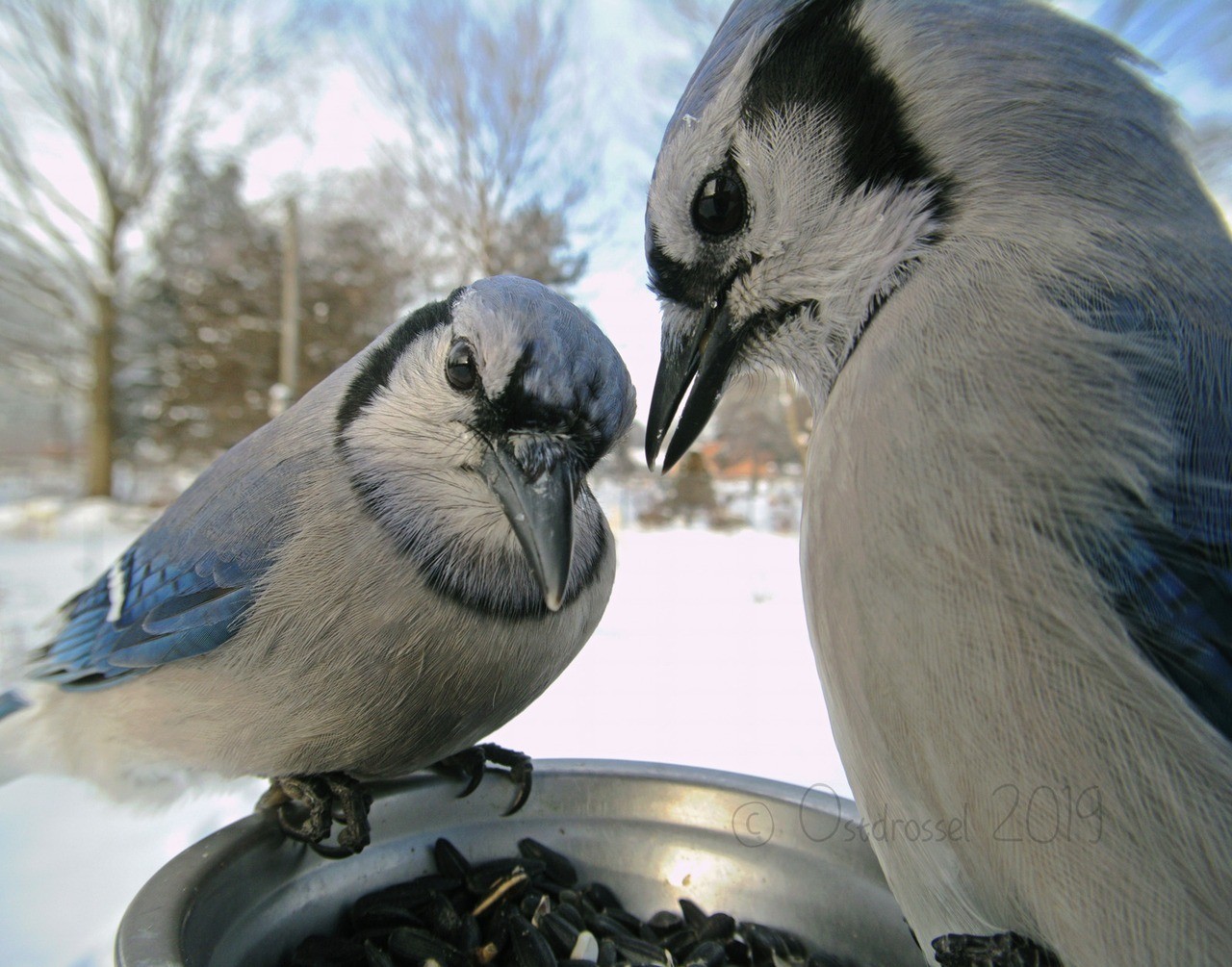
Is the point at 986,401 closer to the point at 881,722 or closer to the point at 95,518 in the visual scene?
the point at 881,722

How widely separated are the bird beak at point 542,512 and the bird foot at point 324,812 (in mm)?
353

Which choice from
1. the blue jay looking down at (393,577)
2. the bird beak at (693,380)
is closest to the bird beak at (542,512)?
the blue jay looking down at (393,577)

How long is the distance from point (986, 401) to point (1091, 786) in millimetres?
279

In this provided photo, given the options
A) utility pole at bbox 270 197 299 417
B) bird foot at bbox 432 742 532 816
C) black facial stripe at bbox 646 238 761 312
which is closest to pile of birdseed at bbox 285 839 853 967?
bird foot at bbox 432 742 532 816

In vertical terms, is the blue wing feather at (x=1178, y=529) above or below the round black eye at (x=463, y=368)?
above

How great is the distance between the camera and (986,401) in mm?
587

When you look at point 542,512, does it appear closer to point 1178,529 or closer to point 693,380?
point 693,380

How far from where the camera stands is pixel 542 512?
89 centimetres

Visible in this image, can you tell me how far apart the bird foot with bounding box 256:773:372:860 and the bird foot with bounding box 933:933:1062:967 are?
0.65 meters

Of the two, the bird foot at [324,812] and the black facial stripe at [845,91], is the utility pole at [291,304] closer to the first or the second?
the bird foot at [324,812]

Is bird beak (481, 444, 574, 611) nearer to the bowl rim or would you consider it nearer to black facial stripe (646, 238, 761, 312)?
black facial stripe (646, 238, 761, 312)

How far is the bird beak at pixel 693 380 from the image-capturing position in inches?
33.6

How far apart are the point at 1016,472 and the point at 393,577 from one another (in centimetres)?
67

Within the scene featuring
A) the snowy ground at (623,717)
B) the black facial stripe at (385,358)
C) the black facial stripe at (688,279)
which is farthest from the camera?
the snowy ground at (623,717)
